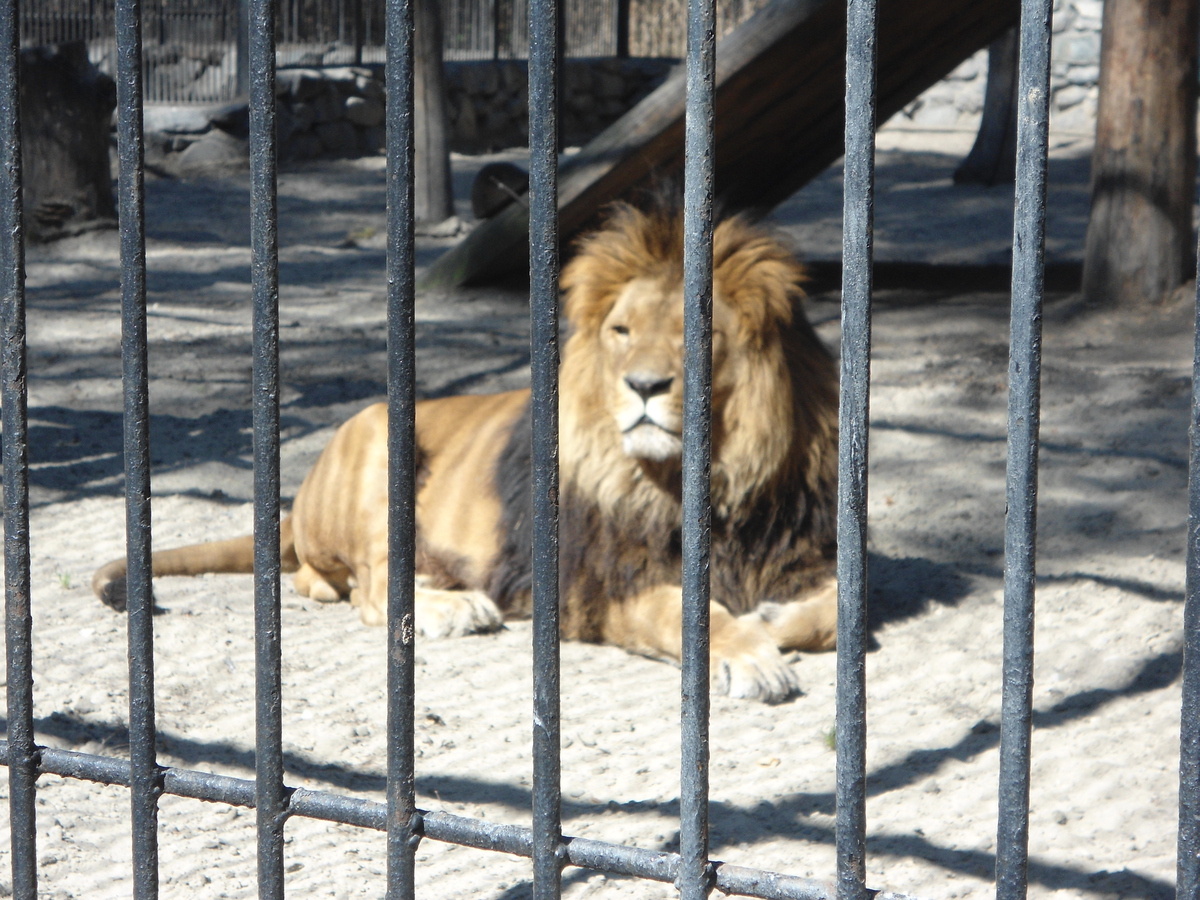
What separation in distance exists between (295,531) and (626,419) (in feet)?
4.75

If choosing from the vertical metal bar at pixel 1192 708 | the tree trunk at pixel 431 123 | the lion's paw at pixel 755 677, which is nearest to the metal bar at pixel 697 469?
the vertical metal bar at pixel 1192 708

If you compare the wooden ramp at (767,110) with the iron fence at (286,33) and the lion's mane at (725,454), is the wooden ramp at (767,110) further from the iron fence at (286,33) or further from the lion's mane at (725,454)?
the iron fence at (286,33)

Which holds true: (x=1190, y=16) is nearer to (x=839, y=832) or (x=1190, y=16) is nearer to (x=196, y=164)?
(x=839, y=832)

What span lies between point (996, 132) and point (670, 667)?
10250 millimetres

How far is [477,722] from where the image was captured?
9.48 feet

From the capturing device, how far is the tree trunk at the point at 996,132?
471 inches

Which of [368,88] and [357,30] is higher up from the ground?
[357,30]

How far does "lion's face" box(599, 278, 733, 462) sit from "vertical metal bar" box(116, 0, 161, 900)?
69.5 inches

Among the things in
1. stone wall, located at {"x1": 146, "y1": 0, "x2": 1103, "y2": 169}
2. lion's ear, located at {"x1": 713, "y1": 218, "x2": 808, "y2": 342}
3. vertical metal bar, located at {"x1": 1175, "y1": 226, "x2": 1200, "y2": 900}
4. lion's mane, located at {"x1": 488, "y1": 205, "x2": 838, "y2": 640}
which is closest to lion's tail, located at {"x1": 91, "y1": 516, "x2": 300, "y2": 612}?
lion's mane, located at {"x1": 488, "y1": 205, "x2": 838, "y2": 640}

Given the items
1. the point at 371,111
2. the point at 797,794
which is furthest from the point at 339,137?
the point at 797,794

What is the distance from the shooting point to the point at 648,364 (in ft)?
10.6

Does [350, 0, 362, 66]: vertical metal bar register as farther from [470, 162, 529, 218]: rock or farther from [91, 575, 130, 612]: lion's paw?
[91, 575, 130, 612]: lion's paw

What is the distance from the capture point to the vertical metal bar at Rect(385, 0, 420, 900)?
4.47 ft

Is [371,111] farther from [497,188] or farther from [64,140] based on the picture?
[497,188]
